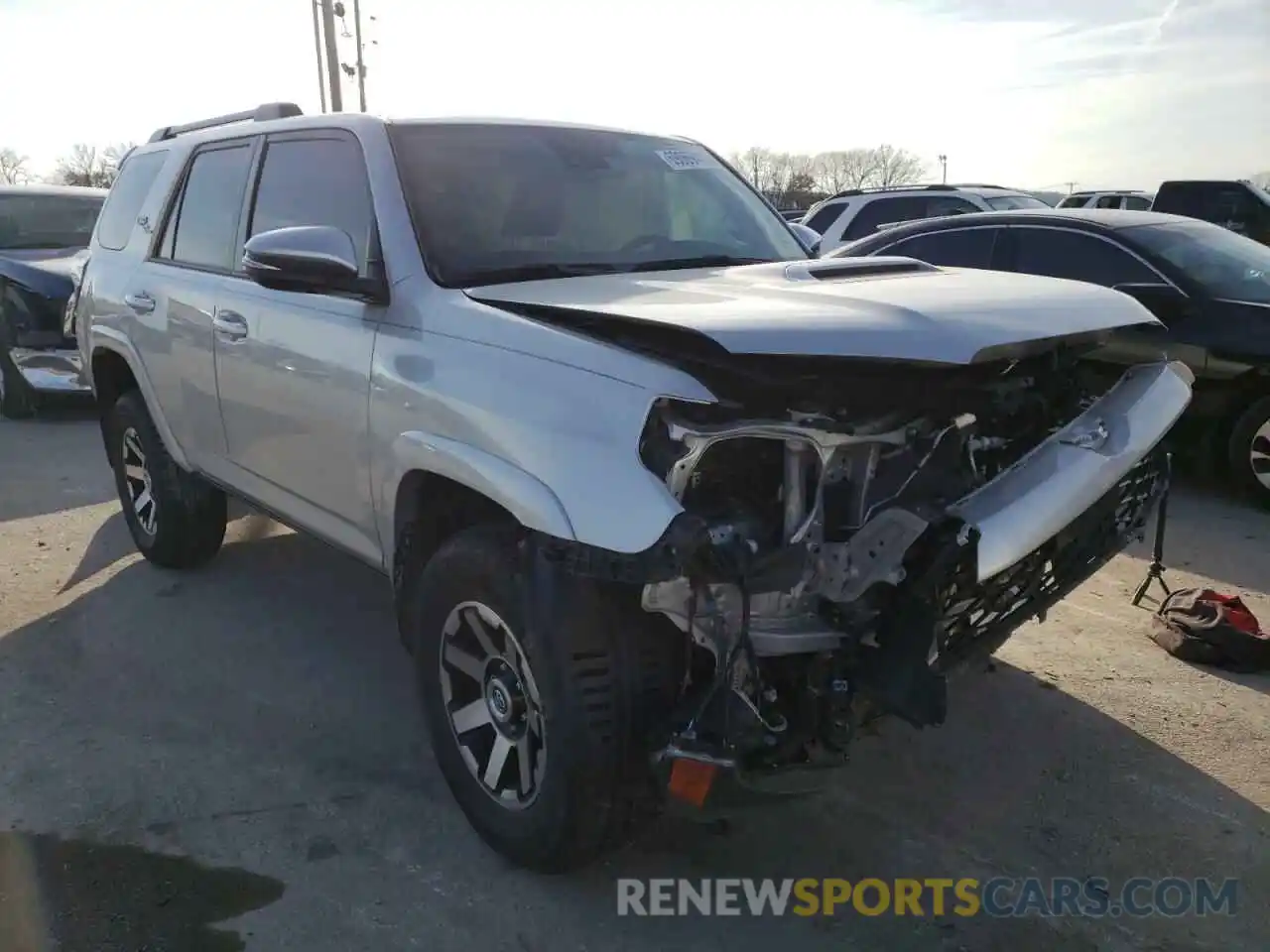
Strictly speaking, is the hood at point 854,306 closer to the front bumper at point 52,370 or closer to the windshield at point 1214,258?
the windshield at point 1214,258

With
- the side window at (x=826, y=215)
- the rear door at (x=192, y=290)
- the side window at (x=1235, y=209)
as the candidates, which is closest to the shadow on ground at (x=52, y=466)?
the rear door at (x=192, y=290)

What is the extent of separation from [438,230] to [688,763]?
72.0 inches

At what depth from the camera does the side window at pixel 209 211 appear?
4.30 metres

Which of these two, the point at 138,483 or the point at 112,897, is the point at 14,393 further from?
the point at 112,897

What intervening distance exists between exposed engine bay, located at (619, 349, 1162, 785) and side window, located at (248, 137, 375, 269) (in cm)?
155

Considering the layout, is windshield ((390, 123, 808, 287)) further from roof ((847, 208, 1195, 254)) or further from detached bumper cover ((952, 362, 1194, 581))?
roof ((847, 208, 1195, 254))

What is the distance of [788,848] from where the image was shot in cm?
305

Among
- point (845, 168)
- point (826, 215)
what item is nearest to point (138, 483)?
point (826, 215)

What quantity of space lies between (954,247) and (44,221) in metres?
8.31

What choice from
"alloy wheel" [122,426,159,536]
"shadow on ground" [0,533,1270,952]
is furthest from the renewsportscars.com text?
"alloy wheel" [122,426,159,536]

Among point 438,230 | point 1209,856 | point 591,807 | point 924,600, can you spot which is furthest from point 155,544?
point 1209,856

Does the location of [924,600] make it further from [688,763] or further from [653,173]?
[653,173]

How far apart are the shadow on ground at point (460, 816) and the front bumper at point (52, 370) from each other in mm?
5403

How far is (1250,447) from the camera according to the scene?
6137 millimetres
